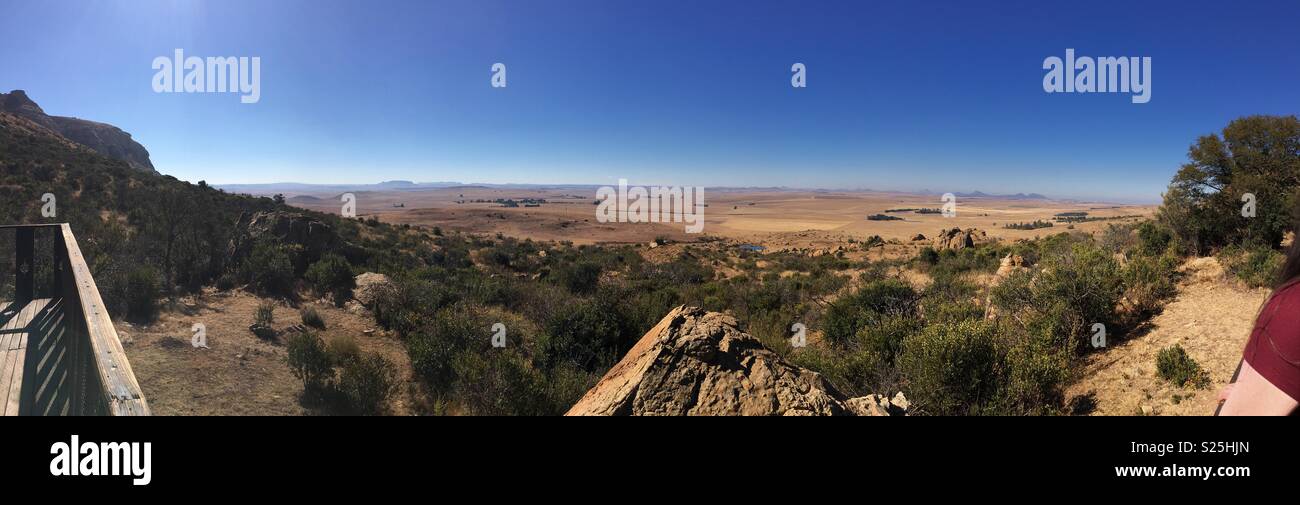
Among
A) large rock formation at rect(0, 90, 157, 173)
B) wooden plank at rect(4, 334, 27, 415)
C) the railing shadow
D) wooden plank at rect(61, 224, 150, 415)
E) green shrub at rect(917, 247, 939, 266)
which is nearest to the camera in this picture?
wooden plank at rect(61, 224, 150, 415)

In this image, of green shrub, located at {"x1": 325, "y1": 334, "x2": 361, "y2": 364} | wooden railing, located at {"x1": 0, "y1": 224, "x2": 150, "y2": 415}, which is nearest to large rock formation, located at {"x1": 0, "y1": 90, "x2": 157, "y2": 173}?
green shrub, located at {"x1": 325, "y1": 334, "x2": 361, "y2": 364}

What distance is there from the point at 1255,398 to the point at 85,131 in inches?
3935

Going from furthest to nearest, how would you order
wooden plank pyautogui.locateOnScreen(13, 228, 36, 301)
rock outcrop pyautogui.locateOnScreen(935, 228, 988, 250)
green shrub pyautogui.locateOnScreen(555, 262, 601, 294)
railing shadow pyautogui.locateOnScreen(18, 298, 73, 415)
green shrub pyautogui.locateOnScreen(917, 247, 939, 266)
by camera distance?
rock outcrop pyautogui.locateOnScreen(935, 228, 988, 250) → green shrub pyautogui.locateOnScreen(917, 247, 939, 266) → green shrub pyautogui.locateOnScreen(555, 262, 601, 294) → wooden plank pyautogui.locateOnScreen(13, 228, 36, 301) → railing shadow pyautogui.locateOnScreen(18, 298, 73, 415)

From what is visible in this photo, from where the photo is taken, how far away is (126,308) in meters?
8.09

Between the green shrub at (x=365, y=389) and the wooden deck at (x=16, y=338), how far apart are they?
2713 mm

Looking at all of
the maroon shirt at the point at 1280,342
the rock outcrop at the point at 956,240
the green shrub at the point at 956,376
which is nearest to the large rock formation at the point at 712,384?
the green shrub at the point at 956,376

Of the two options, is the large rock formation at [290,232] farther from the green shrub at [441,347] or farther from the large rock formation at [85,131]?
the large rock formation at [85,131]

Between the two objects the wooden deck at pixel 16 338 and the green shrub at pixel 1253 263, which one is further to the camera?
the green shrub at pixel 1253 263

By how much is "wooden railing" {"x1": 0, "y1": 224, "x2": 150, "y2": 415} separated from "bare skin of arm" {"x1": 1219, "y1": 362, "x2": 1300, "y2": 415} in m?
3.33

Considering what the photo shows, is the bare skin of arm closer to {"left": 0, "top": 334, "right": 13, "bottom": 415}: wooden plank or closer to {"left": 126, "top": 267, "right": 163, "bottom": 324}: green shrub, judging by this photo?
{"left": 0, "top": 334, "right": 13, "bottom": 415}: wooden plank

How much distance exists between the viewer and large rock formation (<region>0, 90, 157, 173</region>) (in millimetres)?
54031

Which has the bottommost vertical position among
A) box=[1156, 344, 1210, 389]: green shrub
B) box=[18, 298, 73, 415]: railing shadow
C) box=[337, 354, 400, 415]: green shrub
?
box=[337, 354, 400, 415]: green shrub

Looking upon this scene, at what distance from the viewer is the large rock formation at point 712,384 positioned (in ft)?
9.52
